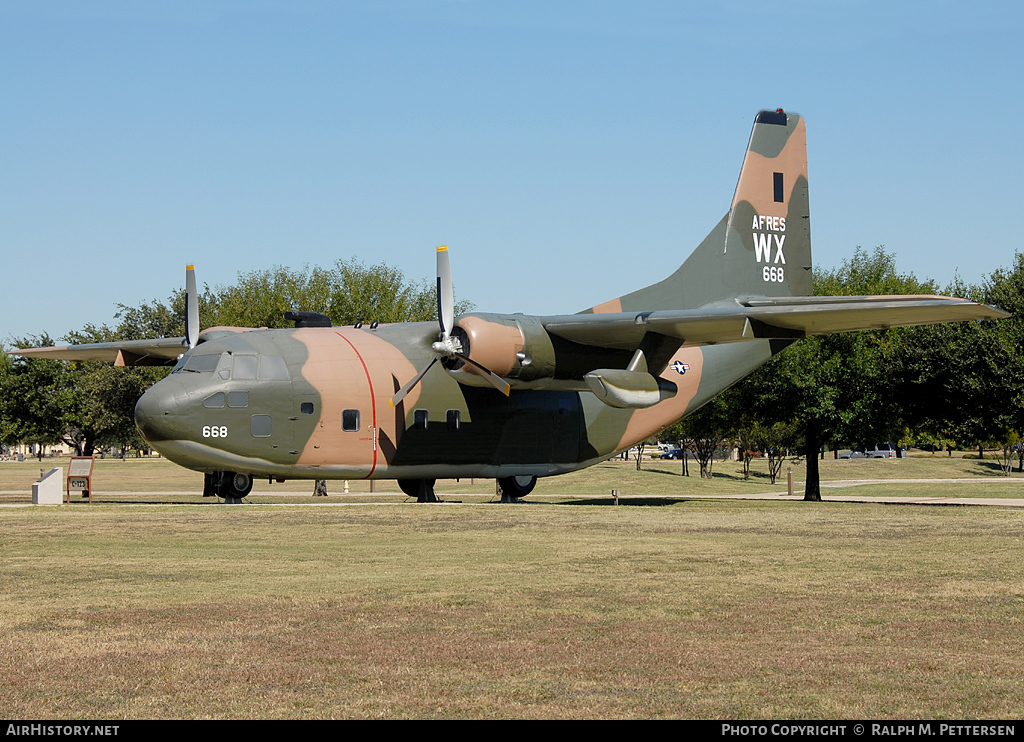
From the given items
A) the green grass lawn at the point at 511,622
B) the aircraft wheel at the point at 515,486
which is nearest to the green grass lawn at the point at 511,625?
the green grass lawn at the point at 511,622

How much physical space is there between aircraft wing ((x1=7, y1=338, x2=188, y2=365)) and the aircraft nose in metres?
7.66

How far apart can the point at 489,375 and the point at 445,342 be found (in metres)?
1.47

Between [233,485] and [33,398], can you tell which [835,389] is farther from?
[33,398]

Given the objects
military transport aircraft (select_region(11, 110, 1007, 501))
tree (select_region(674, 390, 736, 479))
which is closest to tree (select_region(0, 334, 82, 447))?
tree (select_region(674, 390, 736, 479))

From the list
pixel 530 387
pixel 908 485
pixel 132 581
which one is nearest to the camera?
pixel 132 581

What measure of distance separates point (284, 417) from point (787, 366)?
20083 millimetres

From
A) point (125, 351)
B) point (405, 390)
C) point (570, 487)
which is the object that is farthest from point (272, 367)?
point (570, 487)

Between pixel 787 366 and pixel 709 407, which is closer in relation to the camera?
pixel 787 366

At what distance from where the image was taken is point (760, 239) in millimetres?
35031

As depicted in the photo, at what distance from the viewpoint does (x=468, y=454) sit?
2992 centimetres

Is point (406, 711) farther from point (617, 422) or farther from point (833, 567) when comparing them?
point (617, 422)

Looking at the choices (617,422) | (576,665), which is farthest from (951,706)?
(617,422)

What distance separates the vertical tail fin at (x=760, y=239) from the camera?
33.6 m

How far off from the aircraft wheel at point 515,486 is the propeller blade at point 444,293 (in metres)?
5.80
